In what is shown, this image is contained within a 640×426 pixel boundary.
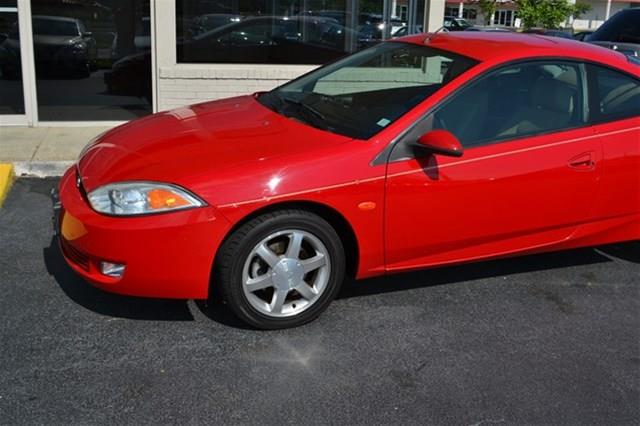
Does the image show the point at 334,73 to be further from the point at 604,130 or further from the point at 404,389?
the point at 404,389

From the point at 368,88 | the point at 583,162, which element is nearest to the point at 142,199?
the point at 368,88

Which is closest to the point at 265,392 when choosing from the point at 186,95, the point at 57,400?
the point at 57,400

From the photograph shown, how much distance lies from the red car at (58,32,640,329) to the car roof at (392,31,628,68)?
0.02 m

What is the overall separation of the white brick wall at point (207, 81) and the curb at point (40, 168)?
6.67 feet

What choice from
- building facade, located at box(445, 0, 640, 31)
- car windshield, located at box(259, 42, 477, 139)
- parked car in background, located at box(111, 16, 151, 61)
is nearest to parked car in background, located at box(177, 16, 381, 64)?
parked car in background, located at box(111, 16, 151, 61)

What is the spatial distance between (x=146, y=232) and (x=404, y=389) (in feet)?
4.78

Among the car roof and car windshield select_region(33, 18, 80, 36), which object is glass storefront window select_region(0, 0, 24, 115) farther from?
the car roof

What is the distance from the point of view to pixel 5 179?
6.09 metres

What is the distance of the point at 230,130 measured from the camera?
4.07 m

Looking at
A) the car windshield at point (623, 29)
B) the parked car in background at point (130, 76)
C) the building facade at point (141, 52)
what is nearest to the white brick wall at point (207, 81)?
the building facade at point (141, 52)

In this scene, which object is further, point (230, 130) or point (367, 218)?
point (230, 130)

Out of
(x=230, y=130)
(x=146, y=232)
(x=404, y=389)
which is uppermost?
(x=230, y=130)

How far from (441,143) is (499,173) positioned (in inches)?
19.1

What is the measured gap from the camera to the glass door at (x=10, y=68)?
26.0 ft
